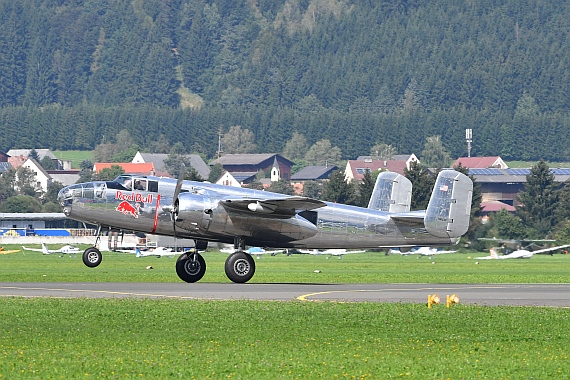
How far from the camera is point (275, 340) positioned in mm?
28672

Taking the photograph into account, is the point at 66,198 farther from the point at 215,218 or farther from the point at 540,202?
the point at 540,202

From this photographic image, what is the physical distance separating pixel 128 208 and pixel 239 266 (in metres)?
4.59

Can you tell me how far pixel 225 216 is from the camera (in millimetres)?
45719

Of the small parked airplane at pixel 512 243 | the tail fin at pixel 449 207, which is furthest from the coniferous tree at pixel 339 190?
the tail fin at pixel 449 207

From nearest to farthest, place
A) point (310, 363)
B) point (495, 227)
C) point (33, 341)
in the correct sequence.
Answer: point (310, 363) < point (33, 341) < point (495, 227)

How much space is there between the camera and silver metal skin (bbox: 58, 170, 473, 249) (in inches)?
1791

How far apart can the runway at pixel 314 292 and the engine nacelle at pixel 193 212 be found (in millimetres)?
2231

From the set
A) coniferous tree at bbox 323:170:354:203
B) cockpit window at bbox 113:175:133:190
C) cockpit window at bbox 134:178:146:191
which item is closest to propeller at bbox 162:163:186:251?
cockpit window at bbox 134:178:146:191

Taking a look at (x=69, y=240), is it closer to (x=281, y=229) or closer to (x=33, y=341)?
(x=281, y=229)

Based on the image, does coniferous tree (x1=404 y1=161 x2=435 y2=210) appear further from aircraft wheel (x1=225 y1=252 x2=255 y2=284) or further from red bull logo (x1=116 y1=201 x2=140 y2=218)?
red bull logo (x1=116 y1=201 x2=140 y2=218)

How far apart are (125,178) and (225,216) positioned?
162 inches

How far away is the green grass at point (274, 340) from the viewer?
973 inches

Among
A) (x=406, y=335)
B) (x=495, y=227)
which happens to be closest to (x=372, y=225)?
(x=406, y=335)

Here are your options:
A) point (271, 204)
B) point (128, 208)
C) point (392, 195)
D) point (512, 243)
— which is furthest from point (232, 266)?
point (512, 243)
